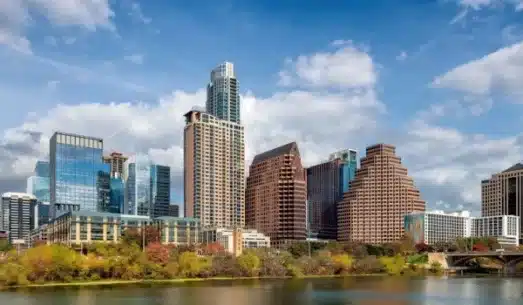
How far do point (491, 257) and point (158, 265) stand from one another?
9251 cm

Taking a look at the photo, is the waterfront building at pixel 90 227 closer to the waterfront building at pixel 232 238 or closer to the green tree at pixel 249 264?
the waterfront building at pixel 232 238

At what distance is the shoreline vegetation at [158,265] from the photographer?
287 feet

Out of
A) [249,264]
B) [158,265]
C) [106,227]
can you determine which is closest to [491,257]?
[249,264]

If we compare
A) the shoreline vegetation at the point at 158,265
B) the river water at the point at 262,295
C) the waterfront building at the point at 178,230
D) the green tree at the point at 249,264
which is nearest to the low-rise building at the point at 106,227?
the waterfront building at the point at 178,230

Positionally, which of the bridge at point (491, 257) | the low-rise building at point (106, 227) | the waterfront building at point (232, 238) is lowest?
the bridge at point (491, 257)

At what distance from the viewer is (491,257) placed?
15025 cm

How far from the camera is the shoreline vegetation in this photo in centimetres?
8750

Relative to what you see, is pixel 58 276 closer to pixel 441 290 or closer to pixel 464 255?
pixel 441 290

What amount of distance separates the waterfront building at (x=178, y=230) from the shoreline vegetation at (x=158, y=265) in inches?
832

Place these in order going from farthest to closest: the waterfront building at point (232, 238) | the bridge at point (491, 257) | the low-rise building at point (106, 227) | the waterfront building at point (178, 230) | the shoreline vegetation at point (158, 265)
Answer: the waterfront building at point (178, 230) → the waterfront building at point (232, 238) → the low-rise building at point (106, 227) → the bridge at point (491, 257) → the shoreline vegetation at point (158, 265)

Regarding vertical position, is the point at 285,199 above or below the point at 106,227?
above

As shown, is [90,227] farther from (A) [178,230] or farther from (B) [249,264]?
(B) [249,264]

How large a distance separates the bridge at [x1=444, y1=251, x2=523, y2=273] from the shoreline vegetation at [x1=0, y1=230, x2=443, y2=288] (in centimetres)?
1036

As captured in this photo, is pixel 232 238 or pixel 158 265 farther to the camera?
pixel 232 238
